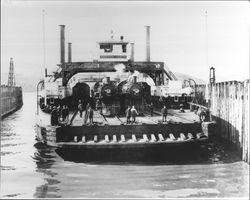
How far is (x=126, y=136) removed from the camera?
993 centimetres

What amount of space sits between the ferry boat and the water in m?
0.54

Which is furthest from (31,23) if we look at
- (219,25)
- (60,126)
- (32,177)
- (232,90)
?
(232,90)

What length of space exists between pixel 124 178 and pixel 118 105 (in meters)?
4.75

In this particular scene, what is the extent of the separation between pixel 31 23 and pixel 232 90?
6.06 meters

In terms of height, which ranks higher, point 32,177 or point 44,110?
point 44,110

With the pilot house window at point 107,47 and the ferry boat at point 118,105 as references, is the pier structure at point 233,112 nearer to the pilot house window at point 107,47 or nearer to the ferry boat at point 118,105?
the ferry boat at point 118,105

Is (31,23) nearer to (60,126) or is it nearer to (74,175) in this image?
(60,126)

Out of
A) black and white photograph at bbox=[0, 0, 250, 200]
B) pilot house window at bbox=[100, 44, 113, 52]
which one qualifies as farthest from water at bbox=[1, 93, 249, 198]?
pilot house window at bbox=[100, 44, 113, 52]

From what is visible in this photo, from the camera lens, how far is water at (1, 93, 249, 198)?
7.55 meters

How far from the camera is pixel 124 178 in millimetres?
8414

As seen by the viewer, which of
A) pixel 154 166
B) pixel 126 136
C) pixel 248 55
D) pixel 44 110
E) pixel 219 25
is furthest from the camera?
pixel 44 110

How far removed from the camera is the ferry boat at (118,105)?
9.71 metres

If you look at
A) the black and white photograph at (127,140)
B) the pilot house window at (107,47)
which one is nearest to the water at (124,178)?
the black and white photograph at (127,140)

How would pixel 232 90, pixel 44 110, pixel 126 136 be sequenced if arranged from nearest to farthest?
pixel 126 136 → pixel 232 90 → pixel 44 110
